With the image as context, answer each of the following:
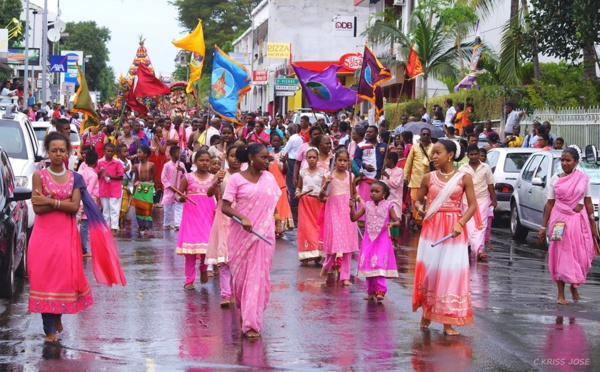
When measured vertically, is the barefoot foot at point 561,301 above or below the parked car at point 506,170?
below

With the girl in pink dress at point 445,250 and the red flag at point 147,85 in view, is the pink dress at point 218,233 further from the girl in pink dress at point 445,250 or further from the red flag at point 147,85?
the red flag at point 147,85

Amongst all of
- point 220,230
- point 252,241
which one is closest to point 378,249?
point 220,230

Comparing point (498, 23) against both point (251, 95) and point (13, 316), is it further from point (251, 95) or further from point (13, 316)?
point (251, 95)

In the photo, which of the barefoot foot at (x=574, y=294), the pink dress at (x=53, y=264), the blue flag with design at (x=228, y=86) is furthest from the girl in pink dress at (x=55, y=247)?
the blue flag with design at (x=228, y=86)

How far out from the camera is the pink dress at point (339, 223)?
1248 cm

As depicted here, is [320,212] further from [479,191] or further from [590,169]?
[590,169]

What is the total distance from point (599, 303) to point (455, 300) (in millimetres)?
3179

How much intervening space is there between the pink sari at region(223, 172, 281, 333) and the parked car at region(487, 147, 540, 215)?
1209 cm

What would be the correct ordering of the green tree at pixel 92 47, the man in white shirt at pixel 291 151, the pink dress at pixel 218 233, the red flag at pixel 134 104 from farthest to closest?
the green tree at pixel 92 47 → the red flag at pixel 134 104 → the man in white shirt at pixel 291 151 → the pink dress at pixel 218 233

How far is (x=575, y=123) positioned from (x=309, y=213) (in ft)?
37.5

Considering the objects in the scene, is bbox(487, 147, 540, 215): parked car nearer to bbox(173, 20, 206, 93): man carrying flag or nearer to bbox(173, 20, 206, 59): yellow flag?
bbox(173, 20, 206, 93): man carrying flag

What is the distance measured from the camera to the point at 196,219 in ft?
40.0

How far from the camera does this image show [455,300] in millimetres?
9203

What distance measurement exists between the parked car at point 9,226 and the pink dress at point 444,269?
3800mm
